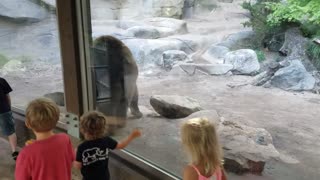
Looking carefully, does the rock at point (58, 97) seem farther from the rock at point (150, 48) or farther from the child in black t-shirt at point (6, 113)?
the rock at point (150, 48)

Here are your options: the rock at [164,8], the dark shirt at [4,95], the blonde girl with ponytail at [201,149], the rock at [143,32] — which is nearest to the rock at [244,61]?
the rock at [164,8]

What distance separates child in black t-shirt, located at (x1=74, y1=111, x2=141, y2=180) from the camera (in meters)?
1.90

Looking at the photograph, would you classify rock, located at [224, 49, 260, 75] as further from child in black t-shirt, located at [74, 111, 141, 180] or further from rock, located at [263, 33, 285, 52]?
child in black t-shirt, located at [74, 111, 141, 180]

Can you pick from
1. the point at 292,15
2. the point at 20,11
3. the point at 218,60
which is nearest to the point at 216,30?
the point at 218,60

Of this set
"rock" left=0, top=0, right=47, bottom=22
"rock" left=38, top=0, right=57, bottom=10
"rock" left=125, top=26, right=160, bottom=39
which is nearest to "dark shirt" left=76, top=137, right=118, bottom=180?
"rock" left=125, top=26, right=160, bottom=39

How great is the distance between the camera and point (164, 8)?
2.83 m

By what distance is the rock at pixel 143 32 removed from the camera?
296cm

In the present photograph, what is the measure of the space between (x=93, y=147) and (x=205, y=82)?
3.59ft

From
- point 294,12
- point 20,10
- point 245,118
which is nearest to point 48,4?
point 20,10

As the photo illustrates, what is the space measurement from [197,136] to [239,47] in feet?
3.31

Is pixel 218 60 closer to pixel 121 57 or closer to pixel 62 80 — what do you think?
pixel 121 57

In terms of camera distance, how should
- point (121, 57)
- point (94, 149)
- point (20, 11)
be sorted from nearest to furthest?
point (94, 149) < point (121, 57) < point (20, 11)

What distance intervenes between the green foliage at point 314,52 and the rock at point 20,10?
2.98 meters

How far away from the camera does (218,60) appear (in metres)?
2.52
